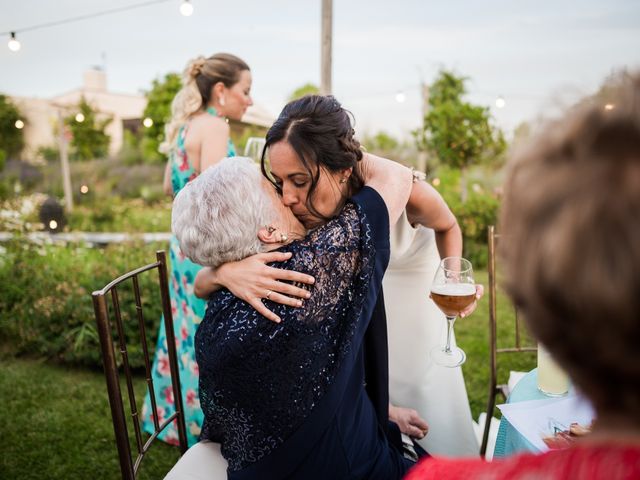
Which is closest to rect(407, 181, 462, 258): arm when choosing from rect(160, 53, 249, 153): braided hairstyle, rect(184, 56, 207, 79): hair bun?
rect(160, 53, 249, 153): braided hairstyle

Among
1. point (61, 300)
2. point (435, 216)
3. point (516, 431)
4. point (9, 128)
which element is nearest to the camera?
point (516, 431)

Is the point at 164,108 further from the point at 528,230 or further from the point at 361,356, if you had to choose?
the point at 528,230

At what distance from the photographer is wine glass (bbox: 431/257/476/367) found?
5.96 ft

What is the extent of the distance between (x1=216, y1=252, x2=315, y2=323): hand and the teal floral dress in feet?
5.36

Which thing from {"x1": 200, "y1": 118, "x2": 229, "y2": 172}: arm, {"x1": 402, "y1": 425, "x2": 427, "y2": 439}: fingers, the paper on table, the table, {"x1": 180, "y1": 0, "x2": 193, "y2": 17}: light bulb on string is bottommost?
{"x1": 402, "y1": 425, "x2": 427, "y2": 439}: fingers

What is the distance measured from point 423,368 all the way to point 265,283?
142 centimetres

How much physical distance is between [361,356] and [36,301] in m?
4.41

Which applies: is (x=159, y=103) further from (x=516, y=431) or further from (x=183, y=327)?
(x=516, y=431)

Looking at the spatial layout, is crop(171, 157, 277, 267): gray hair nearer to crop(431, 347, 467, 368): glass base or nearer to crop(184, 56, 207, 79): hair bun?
crop(431, 347, 467, 368): glass base

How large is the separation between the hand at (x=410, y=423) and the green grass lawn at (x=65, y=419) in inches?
73.0

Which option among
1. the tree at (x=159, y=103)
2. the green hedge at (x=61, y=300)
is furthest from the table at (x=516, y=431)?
the tree at (x=159, y=103)

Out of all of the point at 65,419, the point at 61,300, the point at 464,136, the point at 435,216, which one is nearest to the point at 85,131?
the point at 464,136

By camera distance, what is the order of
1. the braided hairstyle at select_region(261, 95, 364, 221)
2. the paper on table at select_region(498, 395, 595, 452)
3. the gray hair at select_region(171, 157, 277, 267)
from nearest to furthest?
the paper on table at select_region(498, 395, 595, 452) < the gray hair at select_region(171, 157, 277, 267) < the braided hairstyle at select_region(261, 95, 364, 221)

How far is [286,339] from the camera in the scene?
4.66ft
